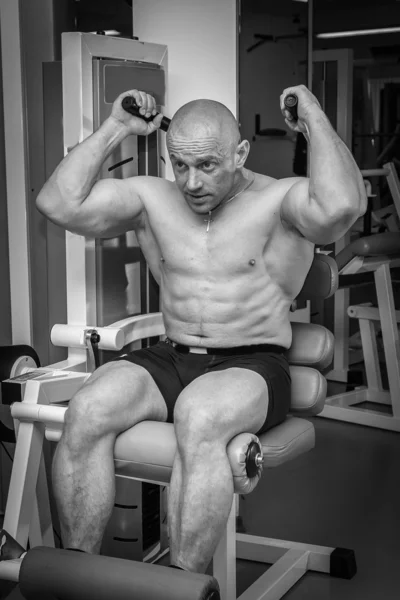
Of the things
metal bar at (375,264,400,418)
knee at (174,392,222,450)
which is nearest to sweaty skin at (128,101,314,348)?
knee at (174,392,222,450)

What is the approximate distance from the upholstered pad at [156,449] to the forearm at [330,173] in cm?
57

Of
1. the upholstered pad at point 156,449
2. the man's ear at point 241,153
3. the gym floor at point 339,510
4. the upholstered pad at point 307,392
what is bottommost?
the gym floor at point 339,510

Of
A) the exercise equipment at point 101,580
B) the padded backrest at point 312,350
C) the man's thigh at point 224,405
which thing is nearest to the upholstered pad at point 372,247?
the padded backrest at point 312,350

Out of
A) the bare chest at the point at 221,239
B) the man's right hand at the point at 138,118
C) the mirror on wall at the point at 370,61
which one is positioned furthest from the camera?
the mirror on wall at the point at 370,61

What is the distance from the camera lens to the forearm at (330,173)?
2055 millimetres

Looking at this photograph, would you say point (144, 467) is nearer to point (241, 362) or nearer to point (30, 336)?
point (241, 362)

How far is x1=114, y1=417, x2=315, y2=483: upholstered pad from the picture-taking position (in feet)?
6.75

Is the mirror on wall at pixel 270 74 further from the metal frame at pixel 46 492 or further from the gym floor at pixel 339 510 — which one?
the metal frame at pixel 46 492

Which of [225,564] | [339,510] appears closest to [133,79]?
[225,564]

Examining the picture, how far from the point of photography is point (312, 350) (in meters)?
2.41

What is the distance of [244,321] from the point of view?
2.28 meters

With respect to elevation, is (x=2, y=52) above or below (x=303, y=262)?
above

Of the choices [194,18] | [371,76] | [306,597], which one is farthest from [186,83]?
[371,76]

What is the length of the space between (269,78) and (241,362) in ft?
10.1
